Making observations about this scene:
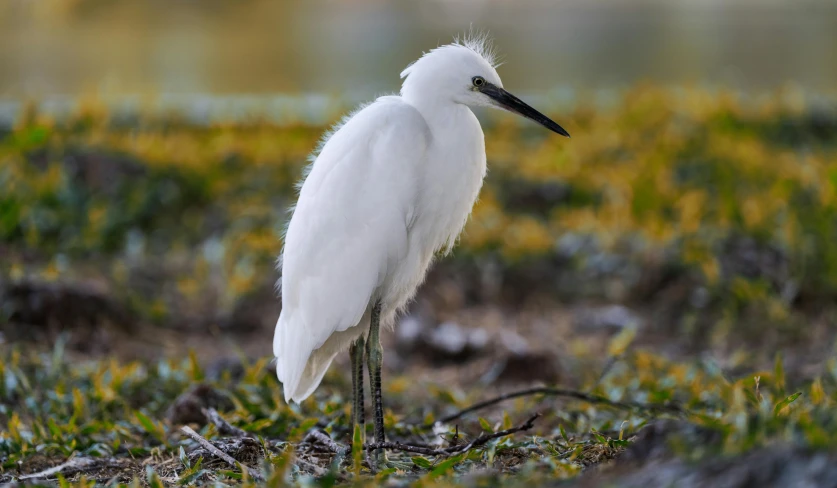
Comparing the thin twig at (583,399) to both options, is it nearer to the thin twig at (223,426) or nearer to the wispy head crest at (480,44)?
the thin twig at (223,426)

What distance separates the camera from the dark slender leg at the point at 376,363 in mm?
2764

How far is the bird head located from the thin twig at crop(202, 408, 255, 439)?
3.61 feet

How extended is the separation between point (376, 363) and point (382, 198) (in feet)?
1.65

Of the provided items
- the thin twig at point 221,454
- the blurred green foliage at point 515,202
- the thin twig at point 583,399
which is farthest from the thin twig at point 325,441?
the blurred green foliage at point 515,202

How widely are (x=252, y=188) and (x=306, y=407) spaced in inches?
100.0

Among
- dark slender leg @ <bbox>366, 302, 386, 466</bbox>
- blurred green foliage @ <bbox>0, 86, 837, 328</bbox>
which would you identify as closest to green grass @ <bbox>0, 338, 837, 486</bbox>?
dark slender leg @ <bbox>366, 302, 386, 466</bbox>

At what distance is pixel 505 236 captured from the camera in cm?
518

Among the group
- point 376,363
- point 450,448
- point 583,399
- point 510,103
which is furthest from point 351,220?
point 583,399

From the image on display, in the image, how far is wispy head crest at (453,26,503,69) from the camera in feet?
10.1

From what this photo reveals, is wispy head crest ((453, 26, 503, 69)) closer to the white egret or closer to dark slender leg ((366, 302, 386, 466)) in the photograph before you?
the white egret

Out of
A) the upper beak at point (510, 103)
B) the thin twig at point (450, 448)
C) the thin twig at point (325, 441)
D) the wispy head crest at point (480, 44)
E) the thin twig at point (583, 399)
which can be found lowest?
the thin twig at point (325, 441)

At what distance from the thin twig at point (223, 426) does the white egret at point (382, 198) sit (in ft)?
0.62

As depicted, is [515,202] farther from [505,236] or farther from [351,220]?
[351,220]

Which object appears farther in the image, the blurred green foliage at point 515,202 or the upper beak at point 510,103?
the blurred green foliage at point 515,202
